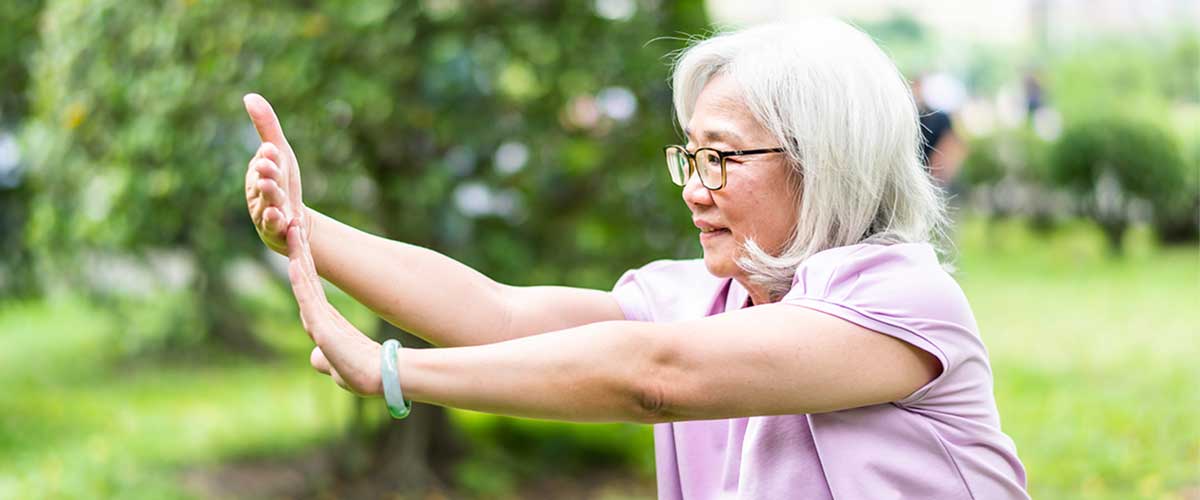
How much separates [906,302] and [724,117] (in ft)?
1.40

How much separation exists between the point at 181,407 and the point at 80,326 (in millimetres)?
3027

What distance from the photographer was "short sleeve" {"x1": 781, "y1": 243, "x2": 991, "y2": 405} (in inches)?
81.0

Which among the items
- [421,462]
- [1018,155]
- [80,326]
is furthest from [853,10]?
[421,462]

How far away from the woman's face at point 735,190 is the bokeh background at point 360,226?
27 centimetres

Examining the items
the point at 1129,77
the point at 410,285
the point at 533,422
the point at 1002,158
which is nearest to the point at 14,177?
the point at 533,422

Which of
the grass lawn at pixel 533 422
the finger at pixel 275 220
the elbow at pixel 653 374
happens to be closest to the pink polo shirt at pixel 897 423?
the elbow at pixel 653 374

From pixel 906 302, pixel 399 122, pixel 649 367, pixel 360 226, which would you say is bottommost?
pixel 906 302

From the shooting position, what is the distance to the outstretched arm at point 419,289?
7.65 feet

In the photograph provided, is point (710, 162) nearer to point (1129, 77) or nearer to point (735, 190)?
point (735, 190)

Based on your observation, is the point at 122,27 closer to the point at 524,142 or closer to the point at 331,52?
the point at 331,52

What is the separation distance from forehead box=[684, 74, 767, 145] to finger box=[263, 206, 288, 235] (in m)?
0.67

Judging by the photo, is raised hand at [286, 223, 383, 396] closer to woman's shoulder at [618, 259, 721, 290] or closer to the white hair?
the white hair

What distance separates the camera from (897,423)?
2.15m

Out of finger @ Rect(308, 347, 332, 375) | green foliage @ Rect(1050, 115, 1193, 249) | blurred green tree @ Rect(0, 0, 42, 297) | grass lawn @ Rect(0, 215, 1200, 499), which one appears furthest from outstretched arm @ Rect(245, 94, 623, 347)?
green foliage @ Rect(1050, 115, 1193, 249)
